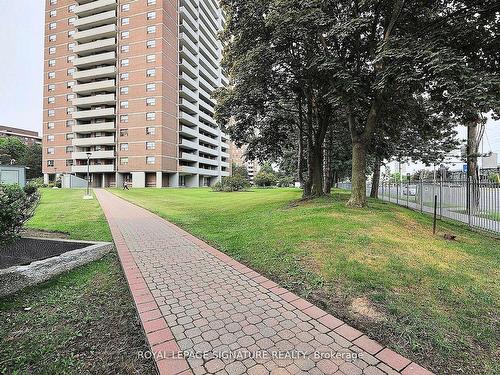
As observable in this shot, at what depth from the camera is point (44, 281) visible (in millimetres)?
4852

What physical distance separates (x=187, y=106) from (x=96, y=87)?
15832 mm

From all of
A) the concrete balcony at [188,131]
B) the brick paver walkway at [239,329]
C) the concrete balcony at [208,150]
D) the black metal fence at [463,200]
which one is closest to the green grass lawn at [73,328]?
the brick paver walkway at [239,329]

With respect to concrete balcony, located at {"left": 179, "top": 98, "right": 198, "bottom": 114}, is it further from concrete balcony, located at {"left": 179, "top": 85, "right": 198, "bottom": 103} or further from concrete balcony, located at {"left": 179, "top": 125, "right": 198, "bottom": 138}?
concrete balcony, located at {"left": 179, "top": 125, "right": 198, "bottom": 138}

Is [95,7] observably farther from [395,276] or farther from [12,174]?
[395,276]

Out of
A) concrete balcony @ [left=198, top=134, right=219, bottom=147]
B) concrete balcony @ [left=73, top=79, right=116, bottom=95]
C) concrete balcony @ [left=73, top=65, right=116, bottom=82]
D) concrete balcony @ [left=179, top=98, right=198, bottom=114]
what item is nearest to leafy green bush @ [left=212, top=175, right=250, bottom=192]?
concrete balcony @ [left=179, top=98, right=198, bottom=114]

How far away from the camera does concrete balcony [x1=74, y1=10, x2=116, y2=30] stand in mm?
51156

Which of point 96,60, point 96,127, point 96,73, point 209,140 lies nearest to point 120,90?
point 96,73

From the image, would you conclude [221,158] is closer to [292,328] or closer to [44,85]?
[44,85]

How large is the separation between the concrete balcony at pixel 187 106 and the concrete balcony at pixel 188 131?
354 centimetres

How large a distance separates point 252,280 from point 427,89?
1018 cm

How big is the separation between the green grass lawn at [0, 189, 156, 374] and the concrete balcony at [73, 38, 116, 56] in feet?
186

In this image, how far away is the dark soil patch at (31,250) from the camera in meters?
5.19

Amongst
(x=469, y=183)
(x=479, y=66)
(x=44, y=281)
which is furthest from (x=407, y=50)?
(x=44, y=281)

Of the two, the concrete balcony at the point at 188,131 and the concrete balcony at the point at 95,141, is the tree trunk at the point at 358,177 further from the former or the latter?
the concrete balcony at the point at 95,141
